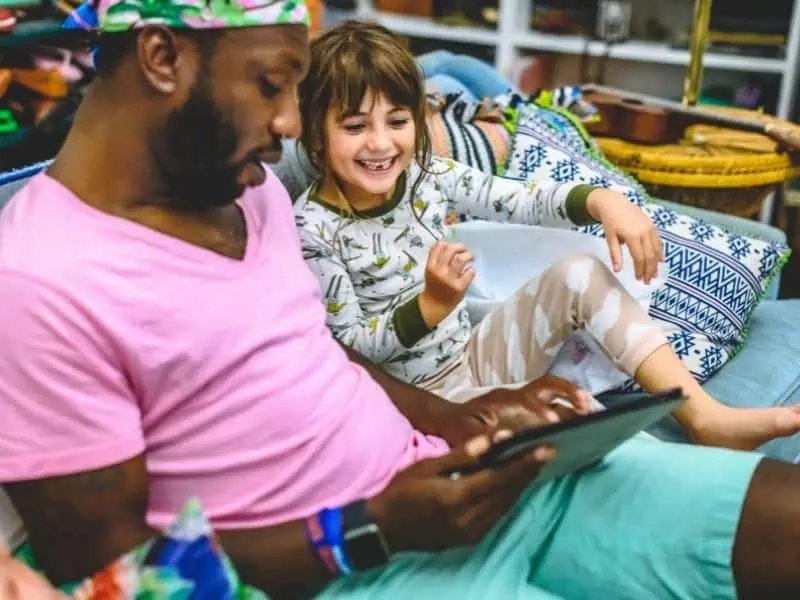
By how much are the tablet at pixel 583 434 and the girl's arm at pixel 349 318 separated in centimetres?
33

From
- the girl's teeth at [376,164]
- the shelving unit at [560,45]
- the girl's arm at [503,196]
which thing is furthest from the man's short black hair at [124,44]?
the shelving unit at [560,45]

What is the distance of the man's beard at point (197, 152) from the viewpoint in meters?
0.81

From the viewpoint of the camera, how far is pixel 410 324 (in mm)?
1205

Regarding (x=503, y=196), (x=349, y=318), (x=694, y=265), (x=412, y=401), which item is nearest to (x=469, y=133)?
(x=503, y=196)

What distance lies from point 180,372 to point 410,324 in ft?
1.43

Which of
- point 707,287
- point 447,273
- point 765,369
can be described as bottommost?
point 765,369

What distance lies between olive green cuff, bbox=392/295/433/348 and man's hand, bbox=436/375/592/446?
6.4 inches

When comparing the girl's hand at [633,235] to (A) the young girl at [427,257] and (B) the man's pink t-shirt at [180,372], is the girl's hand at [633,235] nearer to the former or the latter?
(A) the young girl at [427,257]

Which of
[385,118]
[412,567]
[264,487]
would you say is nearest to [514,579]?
[412,567]

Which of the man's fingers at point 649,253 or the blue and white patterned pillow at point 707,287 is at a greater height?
the man's fingers at point 649,253

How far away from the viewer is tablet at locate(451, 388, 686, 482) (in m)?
0.79

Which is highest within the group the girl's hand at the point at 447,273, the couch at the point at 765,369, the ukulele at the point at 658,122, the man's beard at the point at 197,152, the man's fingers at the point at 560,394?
the man's beard at the point at 197,152

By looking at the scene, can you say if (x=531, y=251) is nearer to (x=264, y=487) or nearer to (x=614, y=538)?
(x=614, y=538)

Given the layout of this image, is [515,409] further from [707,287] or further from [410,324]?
[707,287]
